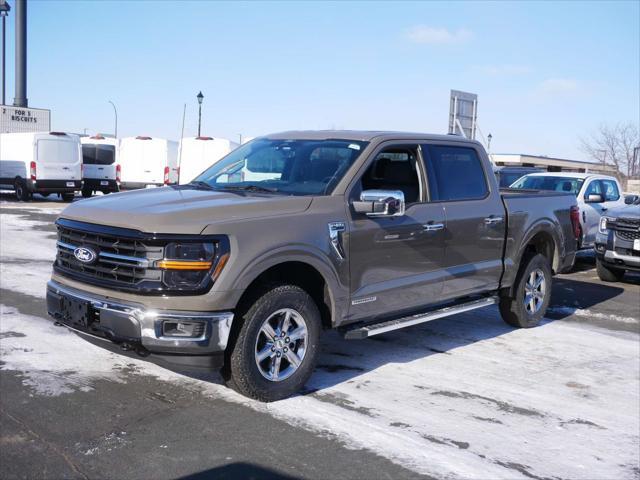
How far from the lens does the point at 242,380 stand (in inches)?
186

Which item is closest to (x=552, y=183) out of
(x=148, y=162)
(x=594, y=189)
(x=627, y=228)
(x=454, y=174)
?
(x=594, y=189)

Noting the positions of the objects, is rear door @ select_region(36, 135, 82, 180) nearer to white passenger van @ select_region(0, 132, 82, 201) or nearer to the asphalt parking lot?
Answer: white passenger van @ select_region(0, 132, 82, 201)

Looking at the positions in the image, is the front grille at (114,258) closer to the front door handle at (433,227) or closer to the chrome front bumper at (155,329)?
the chrome front bumper at (155,329)

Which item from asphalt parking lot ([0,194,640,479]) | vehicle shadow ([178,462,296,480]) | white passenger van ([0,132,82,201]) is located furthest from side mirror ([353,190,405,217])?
white passenger van ([0,132,82,201])

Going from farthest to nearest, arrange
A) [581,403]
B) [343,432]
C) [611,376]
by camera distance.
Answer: [611,376] < [581,403] < [343,432]

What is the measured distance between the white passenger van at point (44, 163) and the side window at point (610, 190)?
17779mm

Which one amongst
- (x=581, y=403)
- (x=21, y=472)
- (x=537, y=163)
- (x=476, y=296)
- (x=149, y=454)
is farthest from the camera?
(x=537, y=163)

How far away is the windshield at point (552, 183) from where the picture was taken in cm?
1390

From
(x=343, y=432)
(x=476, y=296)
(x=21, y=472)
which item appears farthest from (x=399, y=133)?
(x=21, y=472)

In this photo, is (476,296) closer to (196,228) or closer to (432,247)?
(432,247)

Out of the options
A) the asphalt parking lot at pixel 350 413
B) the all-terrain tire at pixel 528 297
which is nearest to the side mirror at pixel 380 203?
the asphalt parking lot at pixel 350 413

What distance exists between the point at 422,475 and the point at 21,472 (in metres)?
2.16

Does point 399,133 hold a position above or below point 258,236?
above

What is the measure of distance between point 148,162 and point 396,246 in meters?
22.1
